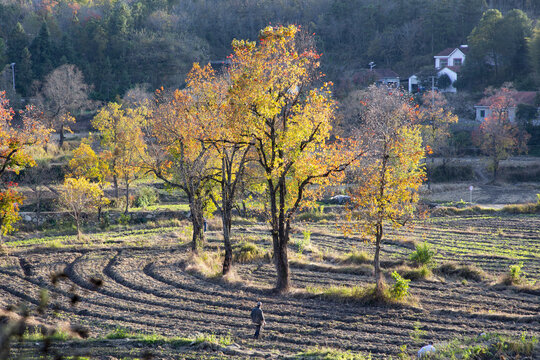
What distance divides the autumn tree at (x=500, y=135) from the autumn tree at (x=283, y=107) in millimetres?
39461

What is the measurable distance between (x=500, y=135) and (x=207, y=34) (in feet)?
190

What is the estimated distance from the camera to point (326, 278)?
23297mm

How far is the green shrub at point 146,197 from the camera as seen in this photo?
4556 cm

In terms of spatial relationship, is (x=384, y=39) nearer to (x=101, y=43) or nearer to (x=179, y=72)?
(x=179, y=72)

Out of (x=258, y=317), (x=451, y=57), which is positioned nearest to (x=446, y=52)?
(x=451, y=57)

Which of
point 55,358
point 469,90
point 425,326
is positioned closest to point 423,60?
point 469,90

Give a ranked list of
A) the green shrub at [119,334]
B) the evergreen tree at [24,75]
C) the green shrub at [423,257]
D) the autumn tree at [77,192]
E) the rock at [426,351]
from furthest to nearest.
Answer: the evergreen tree at [24,75]
the autumn tree at [77,192]
the green shrub at [423,257]
the green shrub at [119,334]
the rock at [426,351]

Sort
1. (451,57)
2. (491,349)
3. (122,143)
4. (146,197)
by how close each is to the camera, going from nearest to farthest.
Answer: (491,349)
(122,143)
(146,197)
(451,57)

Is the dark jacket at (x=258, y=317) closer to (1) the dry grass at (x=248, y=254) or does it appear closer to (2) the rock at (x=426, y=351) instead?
(2) the rock at (x=426, y=351)

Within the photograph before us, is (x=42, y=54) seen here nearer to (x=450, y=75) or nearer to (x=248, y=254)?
(x=450, y=75)

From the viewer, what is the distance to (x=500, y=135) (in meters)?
55.4

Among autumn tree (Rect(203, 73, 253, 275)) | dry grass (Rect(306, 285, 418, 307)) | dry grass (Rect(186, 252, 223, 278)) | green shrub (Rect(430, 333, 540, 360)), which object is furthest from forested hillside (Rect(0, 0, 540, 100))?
green shrub (Rect(430, 333, 540, 360))

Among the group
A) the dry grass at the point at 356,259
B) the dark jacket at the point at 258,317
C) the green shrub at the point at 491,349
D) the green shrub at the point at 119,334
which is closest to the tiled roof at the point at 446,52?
the dry grass at the point at 356,259

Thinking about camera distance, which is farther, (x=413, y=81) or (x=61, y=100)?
(x=413, y=81)
